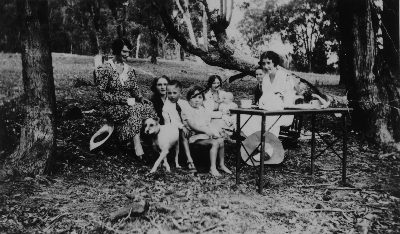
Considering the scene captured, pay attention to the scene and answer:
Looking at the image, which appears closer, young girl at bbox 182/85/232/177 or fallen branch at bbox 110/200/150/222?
fallen branch at bbox 110/200/150/222

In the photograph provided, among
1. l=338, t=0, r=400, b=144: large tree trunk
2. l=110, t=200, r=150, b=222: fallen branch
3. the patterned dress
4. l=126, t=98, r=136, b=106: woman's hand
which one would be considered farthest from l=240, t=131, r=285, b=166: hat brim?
l=338, t=0, r=400, b=144: large tree trunk

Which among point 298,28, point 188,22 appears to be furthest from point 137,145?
point 298,28

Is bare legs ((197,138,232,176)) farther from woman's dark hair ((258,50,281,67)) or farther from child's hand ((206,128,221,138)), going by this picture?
woman's dark hair ((258,50,281,67))

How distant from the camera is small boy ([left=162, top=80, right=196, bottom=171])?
4.84 meters

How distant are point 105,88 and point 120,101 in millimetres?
258

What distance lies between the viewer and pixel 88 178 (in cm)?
442

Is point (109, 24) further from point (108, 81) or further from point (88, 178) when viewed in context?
point (88, 178)

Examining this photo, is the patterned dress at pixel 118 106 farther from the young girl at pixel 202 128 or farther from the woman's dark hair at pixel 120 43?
the young girl at pixel 202 128

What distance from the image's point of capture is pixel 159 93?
5.00m

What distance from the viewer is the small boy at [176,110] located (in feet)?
15.9

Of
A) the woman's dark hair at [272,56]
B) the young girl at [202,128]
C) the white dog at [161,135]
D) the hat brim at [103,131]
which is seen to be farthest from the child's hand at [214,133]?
the hat brim at [103,131]

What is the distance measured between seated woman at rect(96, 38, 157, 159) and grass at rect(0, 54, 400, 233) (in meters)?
0.44

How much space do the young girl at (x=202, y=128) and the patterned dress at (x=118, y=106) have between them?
48 centimetres

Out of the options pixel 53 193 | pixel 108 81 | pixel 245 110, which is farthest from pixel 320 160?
pixel 53 193
